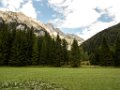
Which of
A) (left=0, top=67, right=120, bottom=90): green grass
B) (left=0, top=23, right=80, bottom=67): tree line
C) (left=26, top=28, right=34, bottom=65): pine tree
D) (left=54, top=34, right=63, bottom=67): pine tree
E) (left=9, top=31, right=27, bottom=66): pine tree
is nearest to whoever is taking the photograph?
(left=0, top=67, right=120, bottom=90): green grass

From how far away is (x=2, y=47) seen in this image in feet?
303

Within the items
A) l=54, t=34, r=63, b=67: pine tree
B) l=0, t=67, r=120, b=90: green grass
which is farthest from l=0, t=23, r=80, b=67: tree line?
l=0, t=67, r=120, b=90: green grass

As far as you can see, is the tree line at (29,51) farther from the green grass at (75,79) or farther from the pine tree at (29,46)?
the green grass at (75,79)

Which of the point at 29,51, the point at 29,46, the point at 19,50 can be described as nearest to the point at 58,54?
the point at 29,51

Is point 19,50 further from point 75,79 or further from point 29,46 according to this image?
point 75,79

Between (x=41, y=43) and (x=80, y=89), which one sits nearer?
(x=80, y=89)

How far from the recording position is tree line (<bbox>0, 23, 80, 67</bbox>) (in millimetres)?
91562

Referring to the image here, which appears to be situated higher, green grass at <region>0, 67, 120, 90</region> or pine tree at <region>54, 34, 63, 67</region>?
pine tree at <region>54, 34, 63, 67</region>

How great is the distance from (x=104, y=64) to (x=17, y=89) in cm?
7769

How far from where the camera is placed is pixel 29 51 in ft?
321

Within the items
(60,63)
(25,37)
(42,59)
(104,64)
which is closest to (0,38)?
(25,37)

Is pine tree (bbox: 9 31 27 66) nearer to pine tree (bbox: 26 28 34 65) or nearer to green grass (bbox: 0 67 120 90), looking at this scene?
pine tree (bbox: 26 28 34 65)

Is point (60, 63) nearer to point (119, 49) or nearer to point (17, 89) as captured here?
point (119, 49)

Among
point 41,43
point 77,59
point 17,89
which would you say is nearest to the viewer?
point 17,89
